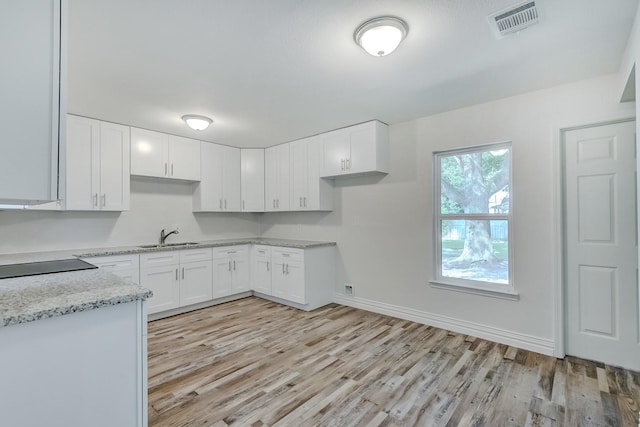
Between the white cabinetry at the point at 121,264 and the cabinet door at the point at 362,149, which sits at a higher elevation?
the cabinet door at the point at 362,149

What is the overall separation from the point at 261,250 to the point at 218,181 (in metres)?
1.24

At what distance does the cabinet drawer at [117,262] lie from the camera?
130 inches

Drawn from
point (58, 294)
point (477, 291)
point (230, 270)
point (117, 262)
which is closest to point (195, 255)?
point (230, 270)

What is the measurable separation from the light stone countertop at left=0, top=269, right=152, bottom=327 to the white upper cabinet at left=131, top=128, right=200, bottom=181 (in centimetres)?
235

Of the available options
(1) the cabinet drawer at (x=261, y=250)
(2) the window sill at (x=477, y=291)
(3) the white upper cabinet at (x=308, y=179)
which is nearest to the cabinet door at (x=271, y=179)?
(3) the white upper cabinet at (x=308, y=179)

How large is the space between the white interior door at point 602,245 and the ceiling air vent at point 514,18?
1418 mm

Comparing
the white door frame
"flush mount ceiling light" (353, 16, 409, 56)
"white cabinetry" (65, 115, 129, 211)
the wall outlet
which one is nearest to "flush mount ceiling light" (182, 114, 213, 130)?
"white cabinetry" (65, 115, 129, 211)

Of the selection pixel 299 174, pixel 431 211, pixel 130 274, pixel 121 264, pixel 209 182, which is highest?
pixel 299 174

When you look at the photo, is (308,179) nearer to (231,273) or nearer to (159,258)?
(231,273)

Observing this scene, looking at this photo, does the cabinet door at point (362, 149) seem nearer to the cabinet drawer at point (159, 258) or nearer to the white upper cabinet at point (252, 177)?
the white upper cabinet at point (252, 177)

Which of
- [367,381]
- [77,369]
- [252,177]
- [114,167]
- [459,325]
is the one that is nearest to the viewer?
[77,369]

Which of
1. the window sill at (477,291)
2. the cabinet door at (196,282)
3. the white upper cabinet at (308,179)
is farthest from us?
the white upper cabinet at (308,179)

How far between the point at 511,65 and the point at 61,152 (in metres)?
2.87

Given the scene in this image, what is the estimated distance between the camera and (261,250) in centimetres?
461
